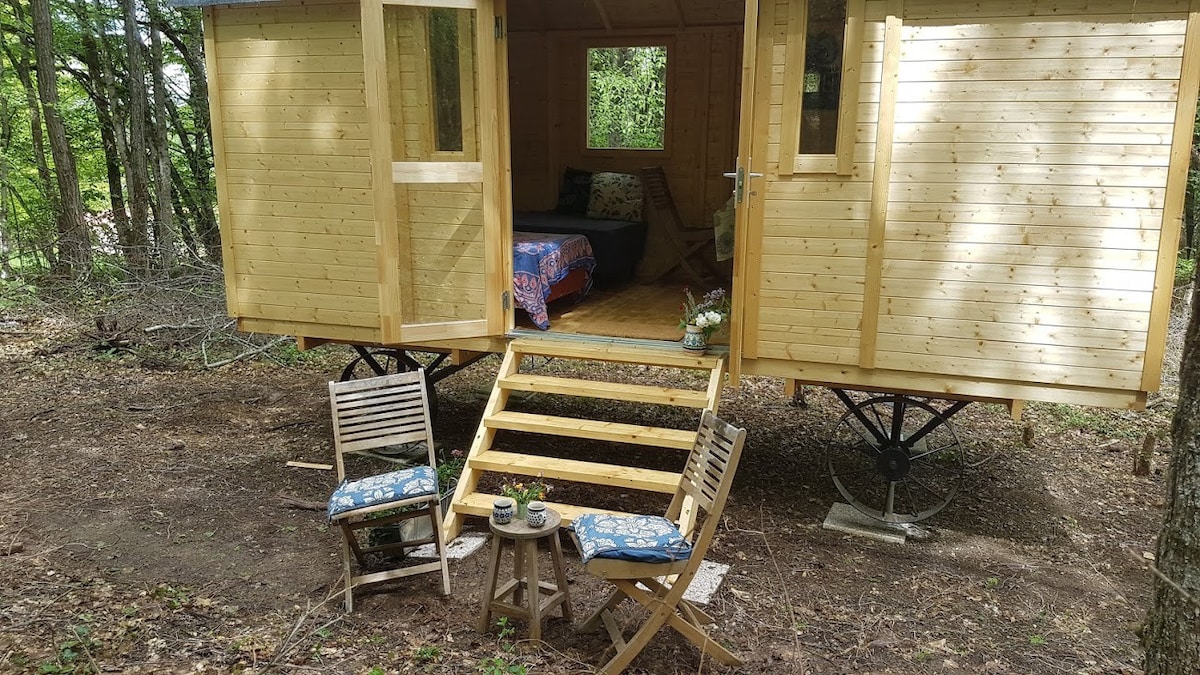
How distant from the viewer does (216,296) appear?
956 cm

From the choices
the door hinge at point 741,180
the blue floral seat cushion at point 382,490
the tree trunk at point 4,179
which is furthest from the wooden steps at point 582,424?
the tree trunk at point 4,179

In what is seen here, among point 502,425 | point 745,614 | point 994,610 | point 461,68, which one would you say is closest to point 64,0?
point 461,68

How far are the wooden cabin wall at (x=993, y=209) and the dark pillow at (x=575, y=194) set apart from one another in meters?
3.97

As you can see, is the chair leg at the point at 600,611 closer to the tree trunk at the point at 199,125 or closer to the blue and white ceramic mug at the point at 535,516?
the blue and white ceramic mug at the point at 535,516

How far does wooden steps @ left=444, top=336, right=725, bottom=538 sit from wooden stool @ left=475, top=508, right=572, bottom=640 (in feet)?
2.09

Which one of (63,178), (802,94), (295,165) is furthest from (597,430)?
(63,178)

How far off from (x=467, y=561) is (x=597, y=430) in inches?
41.4

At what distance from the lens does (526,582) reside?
3.74 meters

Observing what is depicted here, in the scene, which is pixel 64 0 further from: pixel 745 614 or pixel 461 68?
pixel 745 614

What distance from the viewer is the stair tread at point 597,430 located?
4582mm

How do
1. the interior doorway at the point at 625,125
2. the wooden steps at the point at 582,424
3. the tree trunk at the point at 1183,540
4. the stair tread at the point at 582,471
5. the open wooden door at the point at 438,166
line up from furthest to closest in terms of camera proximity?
the interior doorway at the point at 625,125 → the open wooden door at the point at 438,166 → the wooden steps at the point at 582,424 → the stair tread at the point at 582,471 → the tree trunk at the point at 1183,540

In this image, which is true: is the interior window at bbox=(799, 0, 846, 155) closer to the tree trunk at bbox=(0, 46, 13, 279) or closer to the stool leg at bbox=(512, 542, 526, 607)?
the stool leg at bbox=(512, 542, 526, 607)

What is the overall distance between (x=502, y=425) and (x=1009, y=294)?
301 centimetres

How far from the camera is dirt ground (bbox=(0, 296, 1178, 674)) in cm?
349
